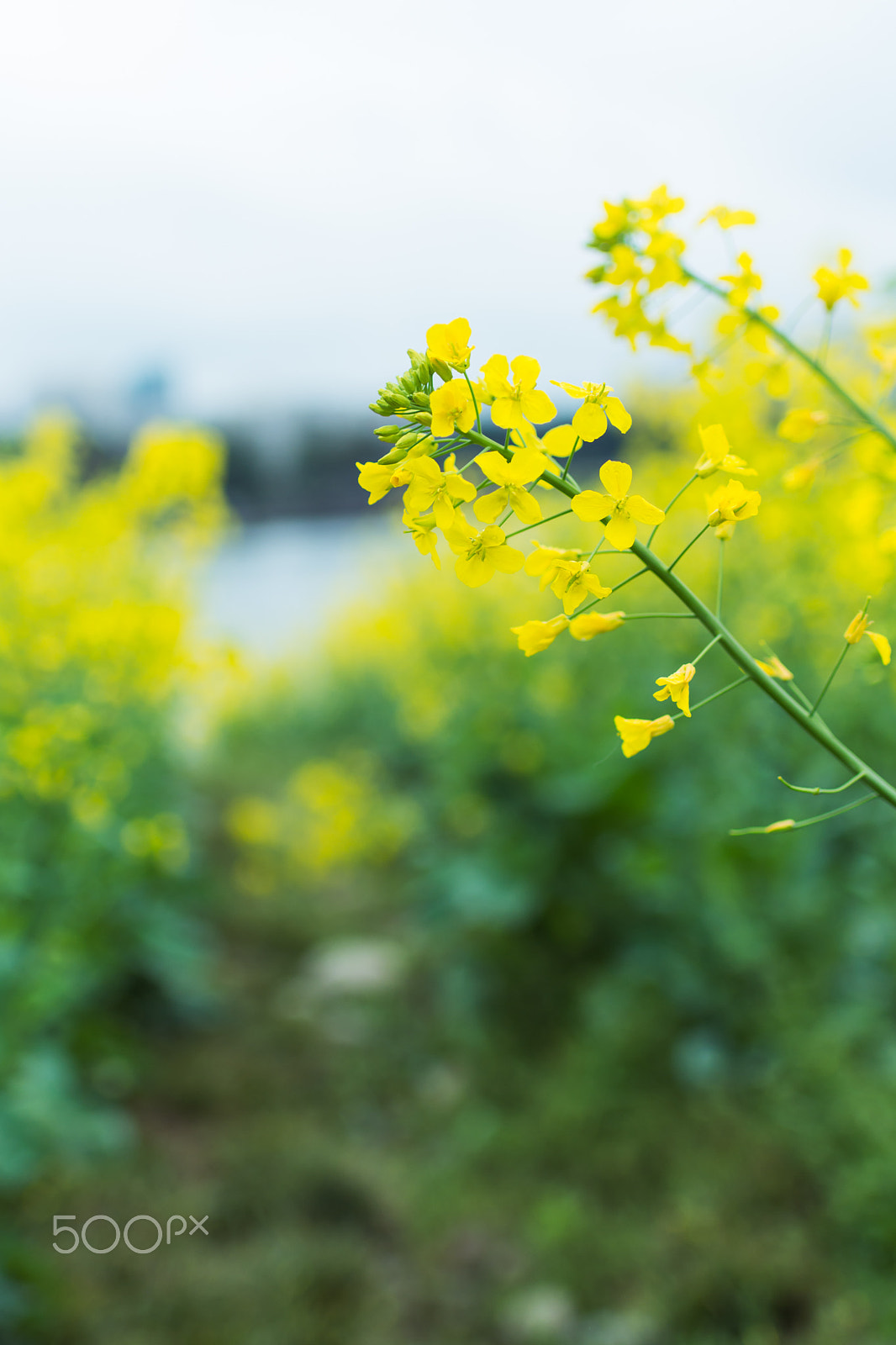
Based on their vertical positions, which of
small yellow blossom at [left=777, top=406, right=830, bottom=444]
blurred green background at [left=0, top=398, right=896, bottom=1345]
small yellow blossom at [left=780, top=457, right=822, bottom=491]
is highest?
small yellow blossom at [left=777, top=406, right=830, bottom=444]

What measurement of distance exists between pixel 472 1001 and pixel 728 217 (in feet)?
12.9

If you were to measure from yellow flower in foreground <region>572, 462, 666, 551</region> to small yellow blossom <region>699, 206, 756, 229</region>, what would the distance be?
23.4 inches

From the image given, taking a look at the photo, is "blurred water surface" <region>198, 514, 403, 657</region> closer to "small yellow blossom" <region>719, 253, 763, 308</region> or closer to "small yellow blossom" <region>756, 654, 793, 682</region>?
"small yellow blossom" <region>756, 654, 793, 682</region>

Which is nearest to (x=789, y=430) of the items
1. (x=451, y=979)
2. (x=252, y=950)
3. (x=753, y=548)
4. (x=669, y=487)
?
(x=669, y=487)

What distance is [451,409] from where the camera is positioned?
821 mm

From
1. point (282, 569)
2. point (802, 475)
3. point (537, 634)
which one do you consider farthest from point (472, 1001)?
point (282, 569)

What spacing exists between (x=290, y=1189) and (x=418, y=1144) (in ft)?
2.25

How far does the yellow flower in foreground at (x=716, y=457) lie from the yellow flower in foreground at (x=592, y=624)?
0.57 ft

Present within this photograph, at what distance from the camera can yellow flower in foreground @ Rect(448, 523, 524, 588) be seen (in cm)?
85

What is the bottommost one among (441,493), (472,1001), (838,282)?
(472,1001)

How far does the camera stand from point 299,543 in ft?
24.6

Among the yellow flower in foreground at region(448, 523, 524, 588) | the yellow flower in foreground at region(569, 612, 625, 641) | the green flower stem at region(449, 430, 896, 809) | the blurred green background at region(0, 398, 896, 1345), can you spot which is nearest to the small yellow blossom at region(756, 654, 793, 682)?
the green flower stem at region(449, 430, 896, 809)

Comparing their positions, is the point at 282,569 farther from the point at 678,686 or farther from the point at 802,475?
the point at 678,686

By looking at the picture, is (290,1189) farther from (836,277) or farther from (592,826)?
(836,277)
